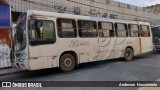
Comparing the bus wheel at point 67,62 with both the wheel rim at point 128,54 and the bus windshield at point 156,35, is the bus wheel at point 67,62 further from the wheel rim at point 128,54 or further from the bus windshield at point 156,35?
the bus windshield at point 156,35

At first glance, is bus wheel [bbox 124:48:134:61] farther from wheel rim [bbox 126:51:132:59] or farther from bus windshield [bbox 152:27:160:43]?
bus windshield [bbox 152:27:160:43]

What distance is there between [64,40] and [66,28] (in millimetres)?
583

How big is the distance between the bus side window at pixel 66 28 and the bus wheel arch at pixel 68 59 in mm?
825

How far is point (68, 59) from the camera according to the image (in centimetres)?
1014

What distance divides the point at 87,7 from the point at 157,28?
6501mm

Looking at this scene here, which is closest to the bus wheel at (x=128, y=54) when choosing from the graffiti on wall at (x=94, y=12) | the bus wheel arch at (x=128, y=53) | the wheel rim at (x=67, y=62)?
the bus wheel arch at (x=128, y=53)

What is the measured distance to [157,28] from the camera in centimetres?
1917

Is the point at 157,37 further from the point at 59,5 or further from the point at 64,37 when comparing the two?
the point at 64,37

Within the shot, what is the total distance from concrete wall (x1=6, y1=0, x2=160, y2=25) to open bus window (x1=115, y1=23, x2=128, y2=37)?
4511 millimetres

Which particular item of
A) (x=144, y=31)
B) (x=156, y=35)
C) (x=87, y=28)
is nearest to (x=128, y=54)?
(x=144, y=31)

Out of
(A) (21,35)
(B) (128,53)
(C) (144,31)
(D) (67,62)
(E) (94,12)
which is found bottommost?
(D) (67,62)

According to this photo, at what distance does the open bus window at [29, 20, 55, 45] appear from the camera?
888 cm

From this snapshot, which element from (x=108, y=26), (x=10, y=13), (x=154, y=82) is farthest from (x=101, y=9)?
(x=154, y=82)

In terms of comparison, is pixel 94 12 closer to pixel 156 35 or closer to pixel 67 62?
pixel 156 35
